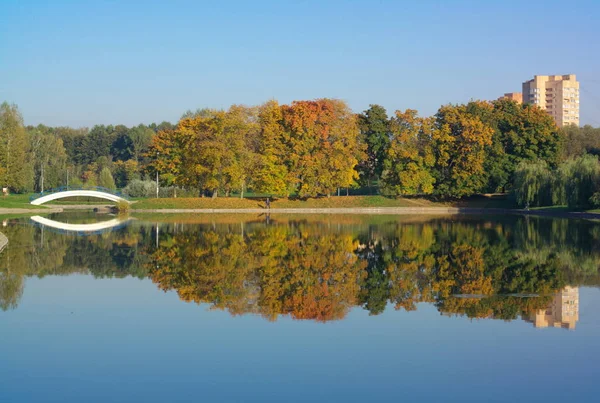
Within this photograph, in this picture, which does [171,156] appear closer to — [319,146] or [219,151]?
[219,151]

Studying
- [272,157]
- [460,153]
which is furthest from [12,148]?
[460,153]

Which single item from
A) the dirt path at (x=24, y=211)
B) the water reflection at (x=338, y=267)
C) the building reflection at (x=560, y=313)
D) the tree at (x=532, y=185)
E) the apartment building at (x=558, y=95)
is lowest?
the dirt path at (x=24, y=211)

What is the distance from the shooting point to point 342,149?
5991cm

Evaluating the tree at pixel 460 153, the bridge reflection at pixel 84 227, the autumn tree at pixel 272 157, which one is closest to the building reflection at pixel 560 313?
the bridge reflection at pixel 84 227

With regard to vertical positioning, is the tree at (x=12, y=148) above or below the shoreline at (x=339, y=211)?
above

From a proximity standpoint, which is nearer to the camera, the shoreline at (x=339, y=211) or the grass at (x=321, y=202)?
the shoreline at (x=339, y=211)

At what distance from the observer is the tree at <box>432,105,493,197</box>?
59750 mm

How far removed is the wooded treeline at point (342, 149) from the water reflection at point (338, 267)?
24.8 meters

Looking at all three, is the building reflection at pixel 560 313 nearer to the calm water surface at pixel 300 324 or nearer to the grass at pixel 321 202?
the calm water surface at pixel 300 324

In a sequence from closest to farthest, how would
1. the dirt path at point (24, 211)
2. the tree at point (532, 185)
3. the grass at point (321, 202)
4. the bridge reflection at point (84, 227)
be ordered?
the bridge reflection at point (84, 227) < the tree at point (532, 185) < the dirt path at point (24, 211) < the grass at point (321, 202)

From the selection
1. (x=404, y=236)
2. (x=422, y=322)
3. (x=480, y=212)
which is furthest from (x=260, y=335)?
(x=480, y=212)

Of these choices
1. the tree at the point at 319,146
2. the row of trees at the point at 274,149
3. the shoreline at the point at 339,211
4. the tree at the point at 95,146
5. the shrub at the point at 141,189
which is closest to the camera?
the shoreline at the point at 339,211

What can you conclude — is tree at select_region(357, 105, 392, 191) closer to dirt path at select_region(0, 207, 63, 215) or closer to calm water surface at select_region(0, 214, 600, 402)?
dirt path at select_region(0, 207, 63, 215)

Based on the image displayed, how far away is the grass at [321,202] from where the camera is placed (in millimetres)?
57750
